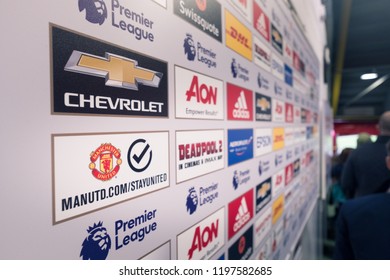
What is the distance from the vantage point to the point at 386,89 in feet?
6.13

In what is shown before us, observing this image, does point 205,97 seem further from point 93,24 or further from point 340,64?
point 340,64

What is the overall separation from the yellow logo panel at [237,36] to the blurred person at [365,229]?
2.36ft

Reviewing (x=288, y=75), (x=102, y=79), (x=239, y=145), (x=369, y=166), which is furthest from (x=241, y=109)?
(x=369, y=166)

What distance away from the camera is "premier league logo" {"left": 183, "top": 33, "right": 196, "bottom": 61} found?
776 millimetres

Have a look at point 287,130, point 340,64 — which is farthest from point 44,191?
point 340,64

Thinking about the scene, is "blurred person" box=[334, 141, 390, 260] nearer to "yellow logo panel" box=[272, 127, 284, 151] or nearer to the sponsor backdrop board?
the sponsor backdrop board

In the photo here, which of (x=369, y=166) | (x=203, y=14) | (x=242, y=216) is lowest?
(x=242, y=216)

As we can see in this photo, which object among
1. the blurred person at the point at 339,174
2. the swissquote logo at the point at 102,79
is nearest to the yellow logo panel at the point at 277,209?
the swissquote logo at the point at 102,79

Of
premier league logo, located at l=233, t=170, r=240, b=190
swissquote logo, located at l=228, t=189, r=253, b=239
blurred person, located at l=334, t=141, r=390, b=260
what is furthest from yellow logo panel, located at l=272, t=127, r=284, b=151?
blurred person, located at l=334, t=141, r=390, b=260

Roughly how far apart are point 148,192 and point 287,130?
1456 mm

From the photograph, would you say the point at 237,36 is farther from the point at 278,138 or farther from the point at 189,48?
the point at 278,138

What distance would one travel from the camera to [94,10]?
0.50 metres

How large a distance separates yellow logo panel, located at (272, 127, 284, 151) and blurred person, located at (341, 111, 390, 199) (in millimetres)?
539

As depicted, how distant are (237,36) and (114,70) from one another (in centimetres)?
71
